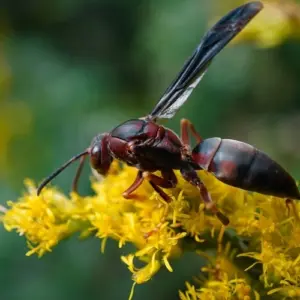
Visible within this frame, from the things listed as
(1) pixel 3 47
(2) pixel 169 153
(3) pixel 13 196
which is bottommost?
(3) pixel 13 196

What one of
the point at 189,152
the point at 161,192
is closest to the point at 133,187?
the point at 161,192

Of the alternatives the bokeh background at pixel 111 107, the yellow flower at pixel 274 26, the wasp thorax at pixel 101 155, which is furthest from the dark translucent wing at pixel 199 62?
the bokeh background at pixel 111 107

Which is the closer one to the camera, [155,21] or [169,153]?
[169,153]

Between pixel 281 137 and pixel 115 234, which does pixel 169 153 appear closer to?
pixel 115 234

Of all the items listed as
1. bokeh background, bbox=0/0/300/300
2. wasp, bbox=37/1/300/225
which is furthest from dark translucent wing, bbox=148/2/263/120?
bokeh background, bbox=0/0/300/300

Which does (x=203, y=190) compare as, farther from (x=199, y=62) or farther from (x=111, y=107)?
(x=111, y=107)

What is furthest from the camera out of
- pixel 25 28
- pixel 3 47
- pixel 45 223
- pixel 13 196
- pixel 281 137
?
pixel 25 28

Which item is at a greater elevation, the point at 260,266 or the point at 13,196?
the point at 260,266

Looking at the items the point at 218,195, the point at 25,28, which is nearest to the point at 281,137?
the point at 218,195
